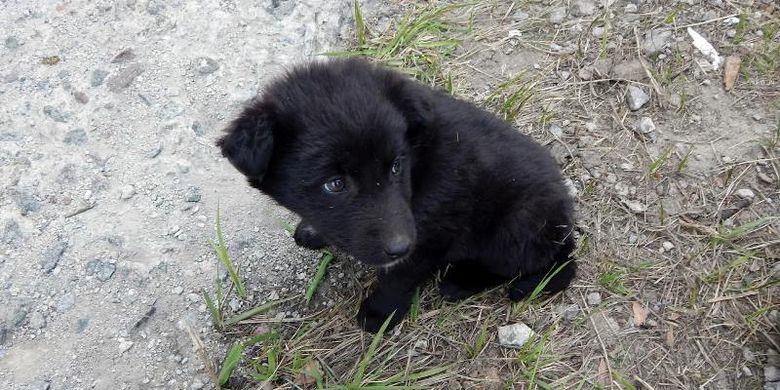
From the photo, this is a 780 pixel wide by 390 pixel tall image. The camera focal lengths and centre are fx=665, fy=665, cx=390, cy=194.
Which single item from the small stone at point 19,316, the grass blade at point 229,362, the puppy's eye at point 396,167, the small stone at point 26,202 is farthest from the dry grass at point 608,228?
the small stone at point 26,202

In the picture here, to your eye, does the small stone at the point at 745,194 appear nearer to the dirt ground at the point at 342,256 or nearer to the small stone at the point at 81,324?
the dirt ground at the point at 342,256

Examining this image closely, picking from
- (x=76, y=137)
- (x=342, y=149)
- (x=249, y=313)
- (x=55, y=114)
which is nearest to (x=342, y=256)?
(x=249, y=313)

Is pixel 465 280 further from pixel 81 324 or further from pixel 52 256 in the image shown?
pixel 52 256

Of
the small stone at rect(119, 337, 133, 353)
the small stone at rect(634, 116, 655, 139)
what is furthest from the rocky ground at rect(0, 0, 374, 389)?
the small stone at rect(634, 116, 655, 139)

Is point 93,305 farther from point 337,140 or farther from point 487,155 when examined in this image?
point 487,155

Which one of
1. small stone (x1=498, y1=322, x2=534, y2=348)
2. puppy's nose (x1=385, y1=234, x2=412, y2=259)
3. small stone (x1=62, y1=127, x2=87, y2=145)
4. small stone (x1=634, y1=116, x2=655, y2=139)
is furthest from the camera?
small stone (x1=634, y1=116, x2=655, y2=139)

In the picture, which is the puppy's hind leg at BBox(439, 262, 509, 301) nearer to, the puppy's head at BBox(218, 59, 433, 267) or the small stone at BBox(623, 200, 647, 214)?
the puppy's head at BBox(218, 59, 433, 267)

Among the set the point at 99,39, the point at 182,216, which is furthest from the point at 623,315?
the point at 99,39
